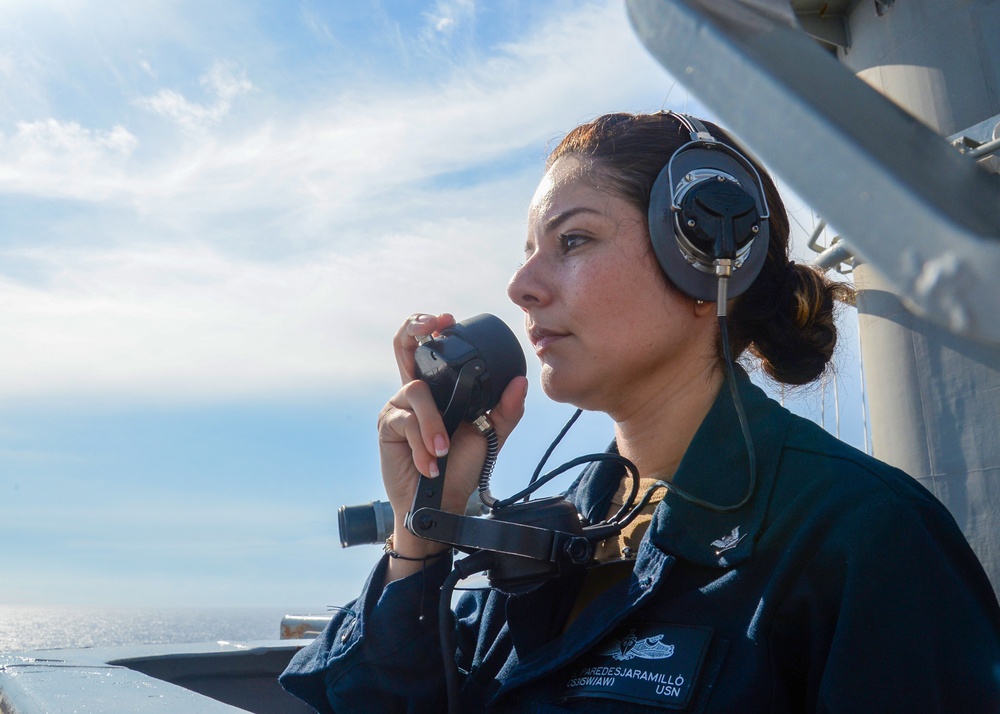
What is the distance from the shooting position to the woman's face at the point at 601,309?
A: 161 cm

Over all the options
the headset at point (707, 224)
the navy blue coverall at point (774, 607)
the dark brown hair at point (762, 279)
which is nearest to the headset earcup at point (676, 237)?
the headset at point (707, 224)

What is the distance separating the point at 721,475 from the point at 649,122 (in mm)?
858

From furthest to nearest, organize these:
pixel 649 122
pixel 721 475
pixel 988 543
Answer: pixel 988 543 < pixel 649 122 < pixel 721 475

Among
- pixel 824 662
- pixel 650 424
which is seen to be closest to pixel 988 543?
pixel 650 424

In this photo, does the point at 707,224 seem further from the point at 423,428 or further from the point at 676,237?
the point at 423,428

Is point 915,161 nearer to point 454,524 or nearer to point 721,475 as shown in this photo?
point 721,475

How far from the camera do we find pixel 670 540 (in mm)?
1378

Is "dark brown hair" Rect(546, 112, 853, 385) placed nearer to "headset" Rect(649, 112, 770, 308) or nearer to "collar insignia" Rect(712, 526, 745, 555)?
"headset" Rect(649, 112, 770, 308)

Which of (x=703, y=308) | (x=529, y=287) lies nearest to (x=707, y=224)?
(x=703, y=308)

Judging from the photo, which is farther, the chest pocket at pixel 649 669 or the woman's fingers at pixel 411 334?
the woman's fingers at pixel 411 334

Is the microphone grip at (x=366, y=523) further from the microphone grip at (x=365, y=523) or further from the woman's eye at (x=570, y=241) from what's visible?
the woman's eye at (x=570, y=241)

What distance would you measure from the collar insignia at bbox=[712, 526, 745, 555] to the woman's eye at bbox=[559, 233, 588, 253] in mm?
651

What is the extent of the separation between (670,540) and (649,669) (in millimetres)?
215

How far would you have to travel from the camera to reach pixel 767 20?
34 cm
